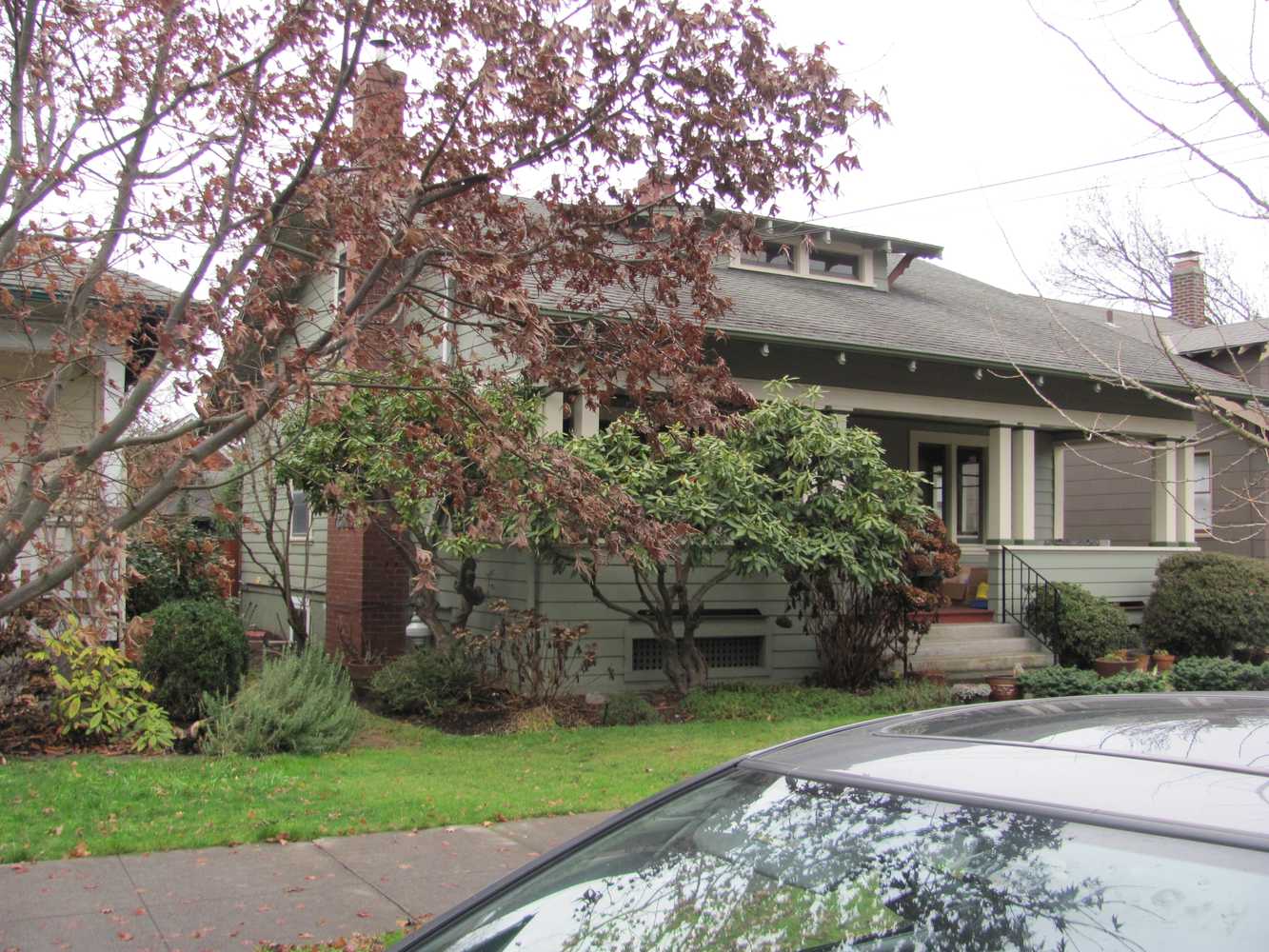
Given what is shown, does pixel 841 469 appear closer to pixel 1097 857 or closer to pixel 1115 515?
pixel 1097 857

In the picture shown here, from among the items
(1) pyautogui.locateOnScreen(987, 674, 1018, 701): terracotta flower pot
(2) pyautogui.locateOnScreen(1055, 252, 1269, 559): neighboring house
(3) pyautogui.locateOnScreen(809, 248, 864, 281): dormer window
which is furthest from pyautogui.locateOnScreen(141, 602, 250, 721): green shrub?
(2) pyautogui.locateOnScreen(1055, 252, 1269, 559): neighboring house

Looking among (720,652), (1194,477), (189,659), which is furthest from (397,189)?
(1194,477)

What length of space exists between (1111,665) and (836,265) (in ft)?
25.4

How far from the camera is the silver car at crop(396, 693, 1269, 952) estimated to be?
186 centimetres

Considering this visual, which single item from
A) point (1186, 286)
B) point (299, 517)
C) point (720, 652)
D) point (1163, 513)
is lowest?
point (720, 652)

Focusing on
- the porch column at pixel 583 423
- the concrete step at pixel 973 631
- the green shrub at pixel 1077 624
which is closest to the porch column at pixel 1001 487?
the green shrub at pixel 1077 624

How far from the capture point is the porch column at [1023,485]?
15891 millimetres

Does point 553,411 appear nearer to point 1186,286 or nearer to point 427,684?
point 427,684

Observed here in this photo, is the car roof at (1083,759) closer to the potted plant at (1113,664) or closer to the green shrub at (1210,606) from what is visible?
the potted plant at (1113,664)

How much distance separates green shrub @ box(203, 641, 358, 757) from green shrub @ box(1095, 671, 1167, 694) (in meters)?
7.98

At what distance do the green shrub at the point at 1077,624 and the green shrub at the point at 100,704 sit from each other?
10.9 metres

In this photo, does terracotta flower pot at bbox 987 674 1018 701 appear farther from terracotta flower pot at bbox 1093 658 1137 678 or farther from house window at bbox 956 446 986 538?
house window at bbox 956 446 986 538

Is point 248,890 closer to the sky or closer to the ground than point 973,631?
closer to the ground

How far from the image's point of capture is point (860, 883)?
7.32 feet
